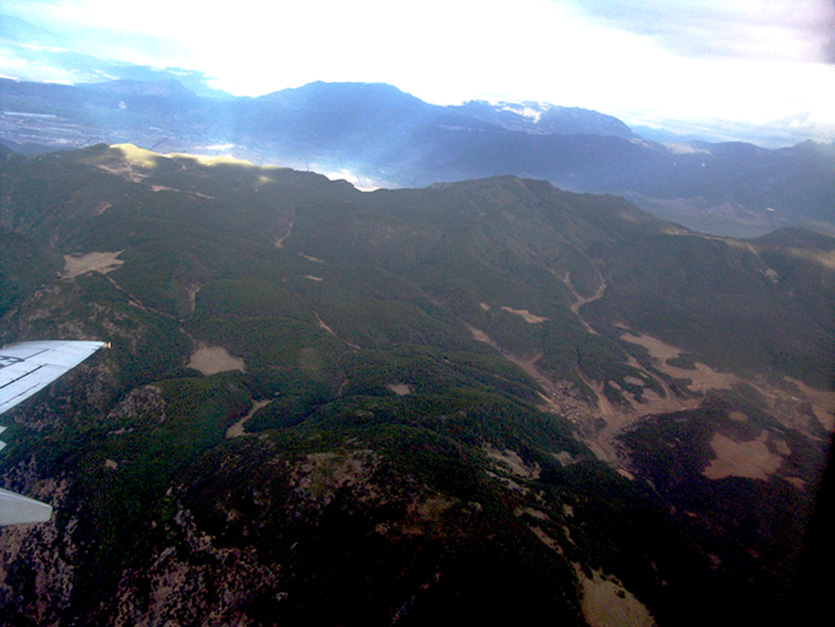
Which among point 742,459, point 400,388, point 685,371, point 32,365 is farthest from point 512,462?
point 685,371

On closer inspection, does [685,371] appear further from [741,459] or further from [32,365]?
[32,365]

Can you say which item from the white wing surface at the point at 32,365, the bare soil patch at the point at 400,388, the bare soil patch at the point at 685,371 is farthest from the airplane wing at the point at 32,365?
the bare soil patch at the point at 685,371

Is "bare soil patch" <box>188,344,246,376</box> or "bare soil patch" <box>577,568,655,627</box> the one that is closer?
"bare soil patch" <box>577,568,655,627</box>

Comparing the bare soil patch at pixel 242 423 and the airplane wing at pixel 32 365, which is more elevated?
the airplane wing at pixel 32 365

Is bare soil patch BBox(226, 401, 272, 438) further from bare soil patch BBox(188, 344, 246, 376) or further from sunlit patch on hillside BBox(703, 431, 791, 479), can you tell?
sunlit patch on hillside BBox(703, 431, 791, 479)

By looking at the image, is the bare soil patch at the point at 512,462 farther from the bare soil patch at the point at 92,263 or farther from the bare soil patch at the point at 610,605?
the bare soil patch at the point at 92,263

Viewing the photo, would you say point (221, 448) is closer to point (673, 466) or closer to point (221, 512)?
point (221, 512)

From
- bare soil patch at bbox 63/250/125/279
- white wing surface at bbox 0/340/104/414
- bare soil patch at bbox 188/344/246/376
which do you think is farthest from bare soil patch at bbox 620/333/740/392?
bare soil patch at bbox 63/250/125/279
